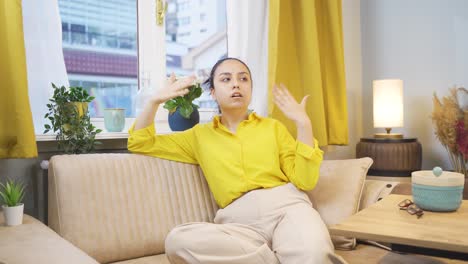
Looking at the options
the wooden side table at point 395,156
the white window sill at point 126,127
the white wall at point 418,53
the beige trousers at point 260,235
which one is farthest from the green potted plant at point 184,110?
the white wall at point 418,53

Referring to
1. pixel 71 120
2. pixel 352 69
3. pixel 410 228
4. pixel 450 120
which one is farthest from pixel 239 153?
pixel 352 69

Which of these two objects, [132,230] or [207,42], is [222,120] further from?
[207,42]

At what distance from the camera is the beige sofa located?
4.83 feet

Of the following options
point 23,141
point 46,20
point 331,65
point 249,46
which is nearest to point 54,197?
point 23,141

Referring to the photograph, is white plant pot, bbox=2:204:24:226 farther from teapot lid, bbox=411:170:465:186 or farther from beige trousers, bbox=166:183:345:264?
teapot lid, bbox=411:170:465:186

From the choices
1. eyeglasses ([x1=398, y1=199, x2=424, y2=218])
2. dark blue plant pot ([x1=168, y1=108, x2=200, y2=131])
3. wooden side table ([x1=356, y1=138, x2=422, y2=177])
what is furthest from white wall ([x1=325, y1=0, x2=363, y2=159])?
eyeglasses ([x1=398, y1=199, x2=424, y2=218])

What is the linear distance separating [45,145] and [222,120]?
2.36 ft

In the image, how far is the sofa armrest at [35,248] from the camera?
989 millimetres

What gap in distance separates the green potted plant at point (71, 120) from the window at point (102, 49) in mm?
384

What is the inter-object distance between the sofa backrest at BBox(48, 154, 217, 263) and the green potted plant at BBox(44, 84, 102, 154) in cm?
11

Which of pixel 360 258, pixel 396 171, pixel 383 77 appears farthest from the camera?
pixel 383 77

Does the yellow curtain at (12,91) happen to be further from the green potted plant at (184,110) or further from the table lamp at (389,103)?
the table lamp at (389,103)

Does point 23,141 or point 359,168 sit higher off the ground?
point 23,141

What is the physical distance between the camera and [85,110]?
171 cm
